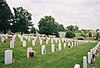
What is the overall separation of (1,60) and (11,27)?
156 ft

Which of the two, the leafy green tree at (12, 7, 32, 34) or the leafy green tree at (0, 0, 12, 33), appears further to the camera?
the leafy green tree at (12, 7, 32, 34)

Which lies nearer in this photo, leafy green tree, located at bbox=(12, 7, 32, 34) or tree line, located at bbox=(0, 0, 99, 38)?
tree line, located at bbox=(0, 0, 99, 38)

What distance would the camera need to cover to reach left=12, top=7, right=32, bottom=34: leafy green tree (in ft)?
202

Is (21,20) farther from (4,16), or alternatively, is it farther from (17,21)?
(4,16)

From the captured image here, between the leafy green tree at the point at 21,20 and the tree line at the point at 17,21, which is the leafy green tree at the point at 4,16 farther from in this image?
the leafy green tree at the point at 21,20

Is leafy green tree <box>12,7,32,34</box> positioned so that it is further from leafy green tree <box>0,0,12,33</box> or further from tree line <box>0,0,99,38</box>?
leafy green tree <box>0,0,12,33</box>

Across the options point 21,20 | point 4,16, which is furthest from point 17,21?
point 4,16

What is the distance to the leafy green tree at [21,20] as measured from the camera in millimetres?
61722

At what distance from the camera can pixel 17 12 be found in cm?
6956

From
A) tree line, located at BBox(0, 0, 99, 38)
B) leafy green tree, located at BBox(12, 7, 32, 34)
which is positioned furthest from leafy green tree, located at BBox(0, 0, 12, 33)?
leafy green tree, located at BBox(12, 7, 32, 34)

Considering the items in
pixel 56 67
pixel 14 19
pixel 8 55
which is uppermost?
pixel 14 19

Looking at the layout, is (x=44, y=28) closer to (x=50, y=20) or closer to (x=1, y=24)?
(x=50, y=20)

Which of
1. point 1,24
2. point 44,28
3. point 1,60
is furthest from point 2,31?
point 1,60

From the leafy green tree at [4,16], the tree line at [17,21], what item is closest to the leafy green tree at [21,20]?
the tree line at [17,21]
